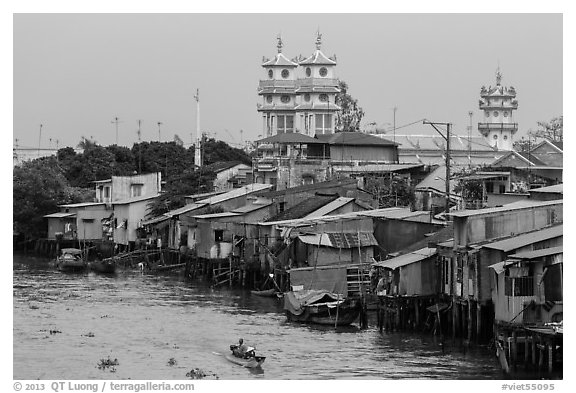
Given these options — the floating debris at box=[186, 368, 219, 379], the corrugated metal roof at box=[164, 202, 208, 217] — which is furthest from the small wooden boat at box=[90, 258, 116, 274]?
the floating debris at box=[186, 368, 219, 379]

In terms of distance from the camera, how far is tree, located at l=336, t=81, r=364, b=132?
9250 centimetres

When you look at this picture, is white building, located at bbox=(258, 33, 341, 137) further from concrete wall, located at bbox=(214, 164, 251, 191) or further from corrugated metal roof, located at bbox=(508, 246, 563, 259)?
corrugated metal roof, located at bbox=(508, 246, 563, 259)

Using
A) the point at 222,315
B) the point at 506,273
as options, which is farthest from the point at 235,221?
the point at 506,273

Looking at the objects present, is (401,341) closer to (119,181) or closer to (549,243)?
(549,243)

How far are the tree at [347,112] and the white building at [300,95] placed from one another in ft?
18.4

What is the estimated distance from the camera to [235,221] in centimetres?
5075

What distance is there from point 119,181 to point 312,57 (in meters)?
21.1

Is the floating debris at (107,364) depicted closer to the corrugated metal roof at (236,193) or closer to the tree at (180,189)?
the corrugated metal roof at (236,193)

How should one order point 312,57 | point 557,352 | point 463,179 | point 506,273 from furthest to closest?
point 312,57, point 463,179, point 506,273, point 557,352

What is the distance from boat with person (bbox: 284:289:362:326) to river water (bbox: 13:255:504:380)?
1.37 feet

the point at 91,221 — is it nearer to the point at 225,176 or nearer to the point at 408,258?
the point at 225,176

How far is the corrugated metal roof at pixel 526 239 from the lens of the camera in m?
30.9

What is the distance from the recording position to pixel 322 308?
35812 mm

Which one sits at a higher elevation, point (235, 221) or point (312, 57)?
point (312, 57)
